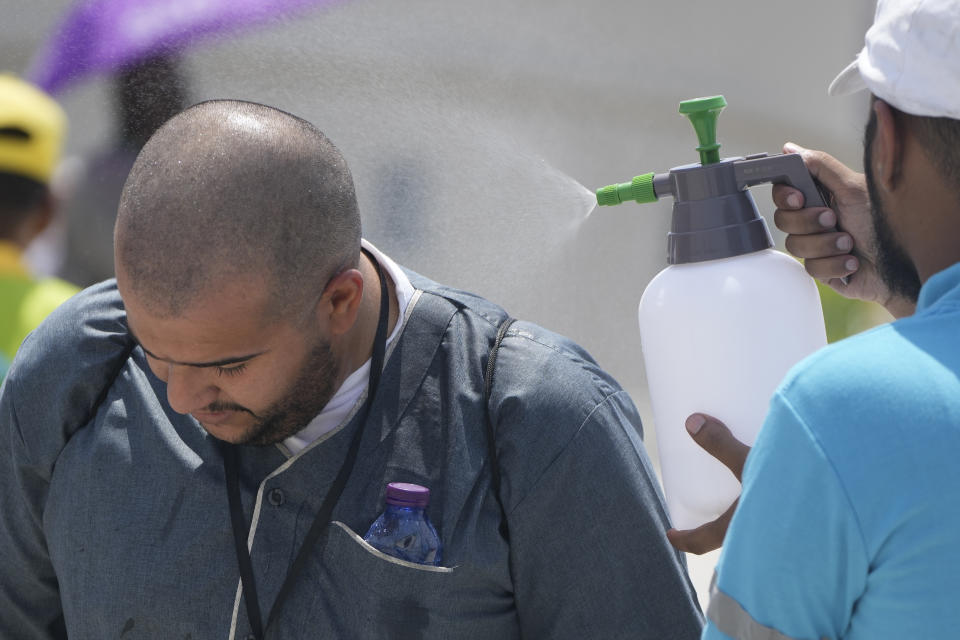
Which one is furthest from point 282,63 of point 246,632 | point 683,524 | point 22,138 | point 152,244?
point 683,524

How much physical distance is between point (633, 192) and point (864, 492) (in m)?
0.60

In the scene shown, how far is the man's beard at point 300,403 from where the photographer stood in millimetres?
1661

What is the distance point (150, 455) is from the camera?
1.73 m

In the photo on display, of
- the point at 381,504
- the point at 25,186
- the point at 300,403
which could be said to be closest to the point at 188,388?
the point at 300,403

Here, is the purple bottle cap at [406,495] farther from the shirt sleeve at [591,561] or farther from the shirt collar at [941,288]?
the shirt collar at [941,288]

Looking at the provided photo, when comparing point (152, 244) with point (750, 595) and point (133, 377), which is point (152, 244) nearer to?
→ point (133, 377)

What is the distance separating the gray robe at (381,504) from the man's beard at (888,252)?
650 mm

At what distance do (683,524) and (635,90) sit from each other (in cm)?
211

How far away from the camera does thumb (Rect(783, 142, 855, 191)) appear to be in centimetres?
146

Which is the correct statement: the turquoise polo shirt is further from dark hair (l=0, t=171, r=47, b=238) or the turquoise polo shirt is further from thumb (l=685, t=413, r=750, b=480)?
dark hair (l=0, t=171, r=47, b=238)

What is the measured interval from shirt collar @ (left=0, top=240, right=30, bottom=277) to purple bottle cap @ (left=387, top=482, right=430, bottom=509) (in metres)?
1.37

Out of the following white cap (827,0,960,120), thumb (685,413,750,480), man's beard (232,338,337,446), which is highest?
white cap (827,0,960,120)

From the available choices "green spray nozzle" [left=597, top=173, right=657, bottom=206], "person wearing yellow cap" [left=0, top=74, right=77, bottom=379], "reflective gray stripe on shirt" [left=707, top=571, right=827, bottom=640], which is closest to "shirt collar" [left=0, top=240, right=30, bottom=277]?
"person wearing yellow cap" [left=0, top=74, right=77, bottom=379]

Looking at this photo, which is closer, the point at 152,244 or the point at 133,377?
the point at 152,244
